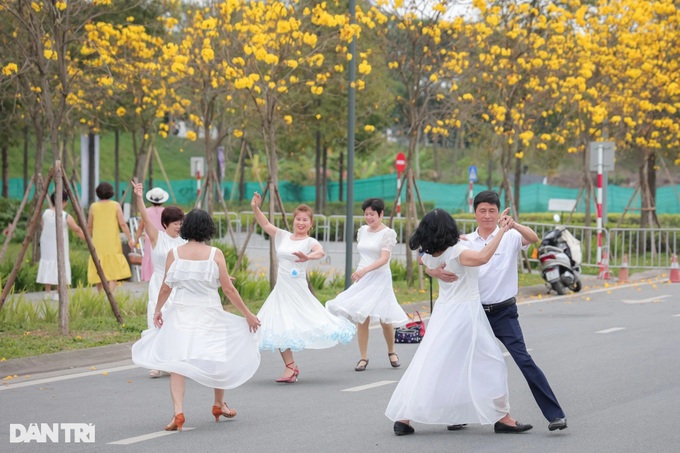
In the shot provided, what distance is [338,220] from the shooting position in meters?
31.6

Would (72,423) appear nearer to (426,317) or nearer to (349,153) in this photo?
(426,317)

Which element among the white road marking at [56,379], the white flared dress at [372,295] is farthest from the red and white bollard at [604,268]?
the white road marking at [56,379]

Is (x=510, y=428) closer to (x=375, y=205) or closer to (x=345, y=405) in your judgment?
(x=345, y=405)

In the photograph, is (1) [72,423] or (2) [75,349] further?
(2) [75,349]

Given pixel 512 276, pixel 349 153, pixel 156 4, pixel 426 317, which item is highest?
pixel 156 4

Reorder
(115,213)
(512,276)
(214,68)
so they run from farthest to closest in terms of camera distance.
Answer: (214,68) < (115,213) < (512,276)

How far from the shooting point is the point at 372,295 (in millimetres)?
12477

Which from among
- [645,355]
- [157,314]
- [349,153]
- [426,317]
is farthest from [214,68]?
[157,314]

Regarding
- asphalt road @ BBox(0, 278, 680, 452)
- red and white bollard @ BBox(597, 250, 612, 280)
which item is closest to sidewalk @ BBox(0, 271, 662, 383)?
asphalt road @ BBox(0, 278, 680, 452)

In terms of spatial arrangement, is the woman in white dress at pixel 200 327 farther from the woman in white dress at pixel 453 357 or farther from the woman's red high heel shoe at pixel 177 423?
the woman in white dress at pixel 453 357

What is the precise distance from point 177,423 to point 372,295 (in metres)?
4.22

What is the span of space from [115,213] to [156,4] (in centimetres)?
1140

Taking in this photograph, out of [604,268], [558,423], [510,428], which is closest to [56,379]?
[510,428]

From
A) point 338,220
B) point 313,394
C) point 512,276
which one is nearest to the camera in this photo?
point 512,276
